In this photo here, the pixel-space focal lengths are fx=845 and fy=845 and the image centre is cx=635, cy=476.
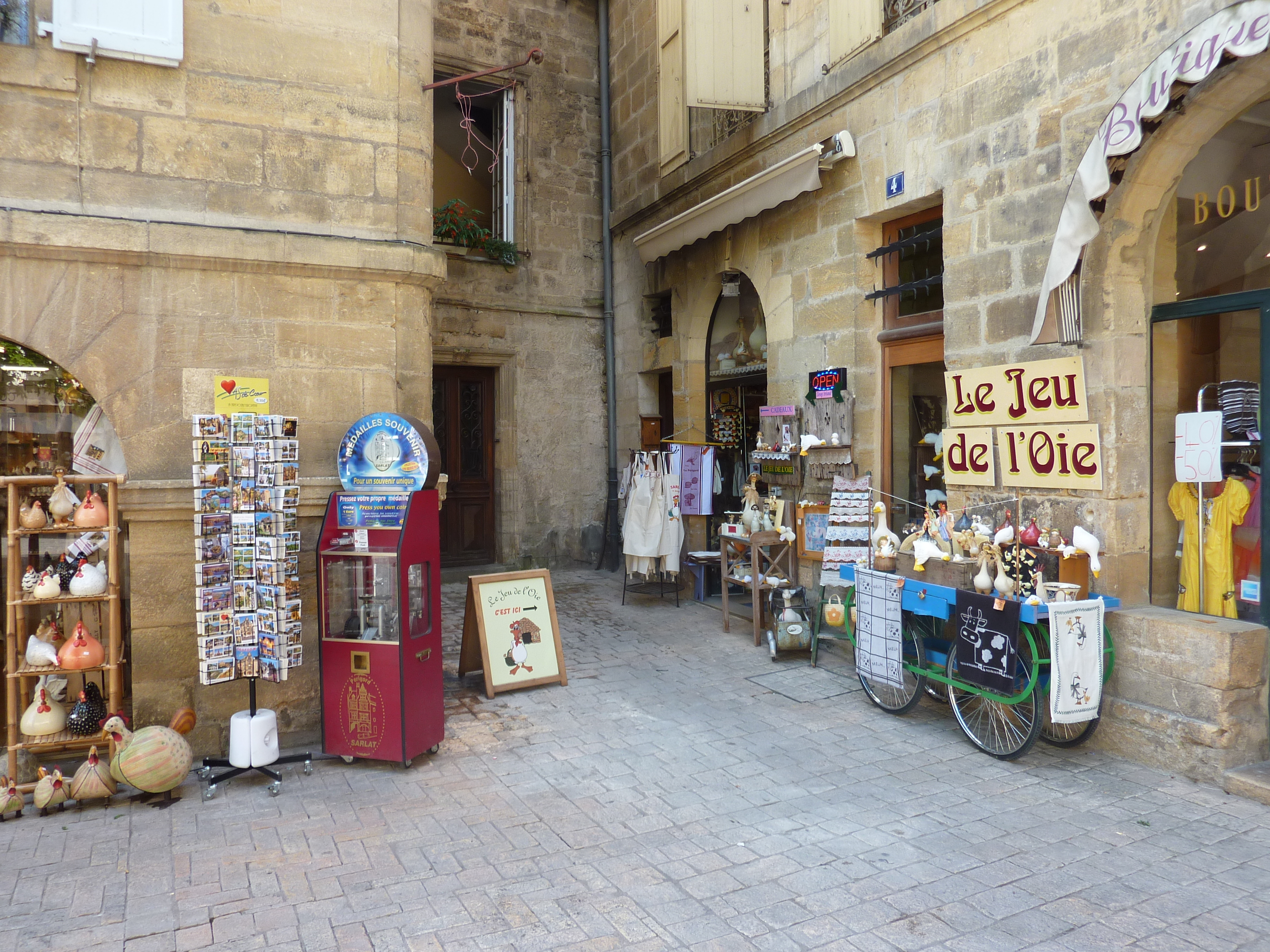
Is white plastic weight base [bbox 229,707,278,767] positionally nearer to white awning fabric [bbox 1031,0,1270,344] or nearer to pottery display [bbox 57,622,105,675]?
pottery display [bbox 57,622,105,675]

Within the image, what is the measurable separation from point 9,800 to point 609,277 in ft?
28.0

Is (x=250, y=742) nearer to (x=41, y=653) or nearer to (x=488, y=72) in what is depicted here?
(x=41, y=653)

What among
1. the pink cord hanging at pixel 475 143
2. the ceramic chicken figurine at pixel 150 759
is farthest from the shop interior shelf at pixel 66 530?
the pink cord hanging at pixel 475 143

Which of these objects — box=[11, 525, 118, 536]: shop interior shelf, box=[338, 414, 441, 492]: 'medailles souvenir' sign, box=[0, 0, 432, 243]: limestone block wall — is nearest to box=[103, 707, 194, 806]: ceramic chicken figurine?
box=[11, 525, 118, 536]: shop interior shelf

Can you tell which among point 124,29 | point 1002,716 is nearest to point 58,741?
point 124,29

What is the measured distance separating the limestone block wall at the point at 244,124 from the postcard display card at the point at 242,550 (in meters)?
1.30

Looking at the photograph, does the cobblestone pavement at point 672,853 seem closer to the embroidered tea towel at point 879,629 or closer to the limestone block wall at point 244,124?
the embroidered tea towel at point 879,629

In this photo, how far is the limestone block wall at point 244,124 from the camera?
429 cm

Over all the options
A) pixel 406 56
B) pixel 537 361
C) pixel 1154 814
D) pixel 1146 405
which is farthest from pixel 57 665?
pixel 537 361

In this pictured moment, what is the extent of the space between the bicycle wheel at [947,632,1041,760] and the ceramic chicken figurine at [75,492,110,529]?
15.2 feet

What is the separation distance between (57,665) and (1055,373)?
221 inches

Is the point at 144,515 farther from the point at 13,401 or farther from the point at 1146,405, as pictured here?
the point at 1146,405

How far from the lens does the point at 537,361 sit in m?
10.6

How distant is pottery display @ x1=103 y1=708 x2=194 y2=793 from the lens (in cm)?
393
